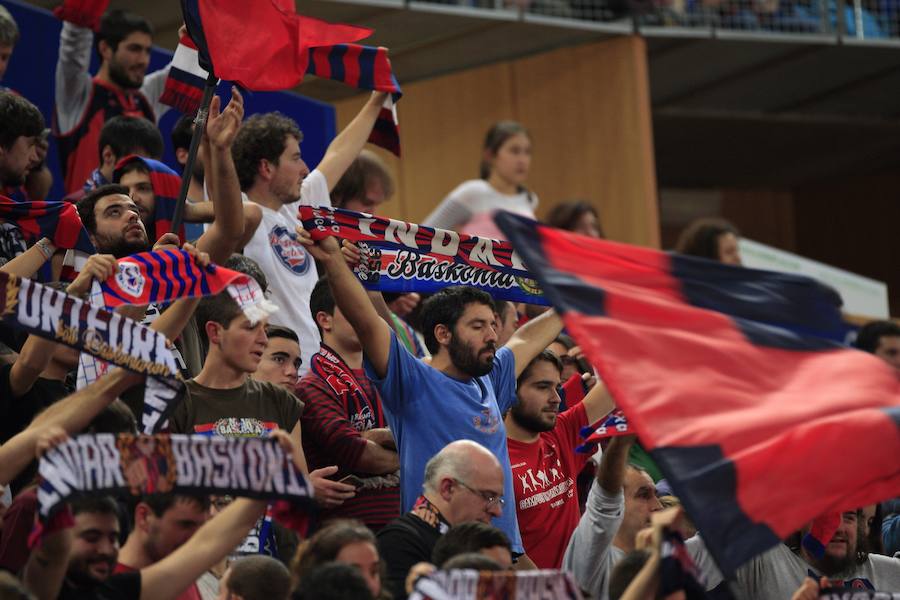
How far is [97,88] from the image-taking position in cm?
817

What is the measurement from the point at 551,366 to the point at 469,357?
2.28ft

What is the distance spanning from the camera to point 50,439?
13.6 feet

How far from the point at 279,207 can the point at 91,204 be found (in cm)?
129

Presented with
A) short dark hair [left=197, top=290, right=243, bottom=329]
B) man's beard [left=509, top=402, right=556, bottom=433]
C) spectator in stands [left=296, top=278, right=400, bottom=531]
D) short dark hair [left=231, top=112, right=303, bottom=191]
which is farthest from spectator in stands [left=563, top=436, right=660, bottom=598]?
short dark hair [left=231, top=112, right=303, bottom=191]

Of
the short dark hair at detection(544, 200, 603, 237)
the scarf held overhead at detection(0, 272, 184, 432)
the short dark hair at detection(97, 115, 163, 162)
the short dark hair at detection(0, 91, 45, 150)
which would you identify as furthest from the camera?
the short dark hair at detection(544, 200, 603, 237)

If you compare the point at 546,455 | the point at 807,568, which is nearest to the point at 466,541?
the point at 546,455

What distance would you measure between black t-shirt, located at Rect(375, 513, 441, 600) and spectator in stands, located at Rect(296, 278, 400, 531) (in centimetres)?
68

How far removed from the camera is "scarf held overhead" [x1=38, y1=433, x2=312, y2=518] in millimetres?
4152

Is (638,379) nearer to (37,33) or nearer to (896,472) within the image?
(896,472)

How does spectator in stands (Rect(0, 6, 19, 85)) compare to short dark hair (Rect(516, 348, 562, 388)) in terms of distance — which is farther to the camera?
spectator in stands (Rect(0, 6, 19, 85))

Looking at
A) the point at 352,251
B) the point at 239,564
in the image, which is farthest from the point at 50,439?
the point at 352,251

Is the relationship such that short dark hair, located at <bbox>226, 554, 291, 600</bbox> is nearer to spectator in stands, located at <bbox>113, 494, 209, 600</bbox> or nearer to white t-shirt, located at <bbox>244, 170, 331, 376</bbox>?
spectator in stands, located at <bbox>113, 494, 209, 600</bbox>

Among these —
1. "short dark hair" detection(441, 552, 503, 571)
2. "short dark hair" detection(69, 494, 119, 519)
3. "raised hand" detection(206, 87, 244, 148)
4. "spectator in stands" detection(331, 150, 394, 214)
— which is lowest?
"short dark hair" detection(441, 552, 503, 571)

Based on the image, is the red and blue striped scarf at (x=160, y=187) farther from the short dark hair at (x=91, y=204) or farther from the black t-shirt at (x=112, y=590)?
the black t-shirt at (x=112, y=590)
